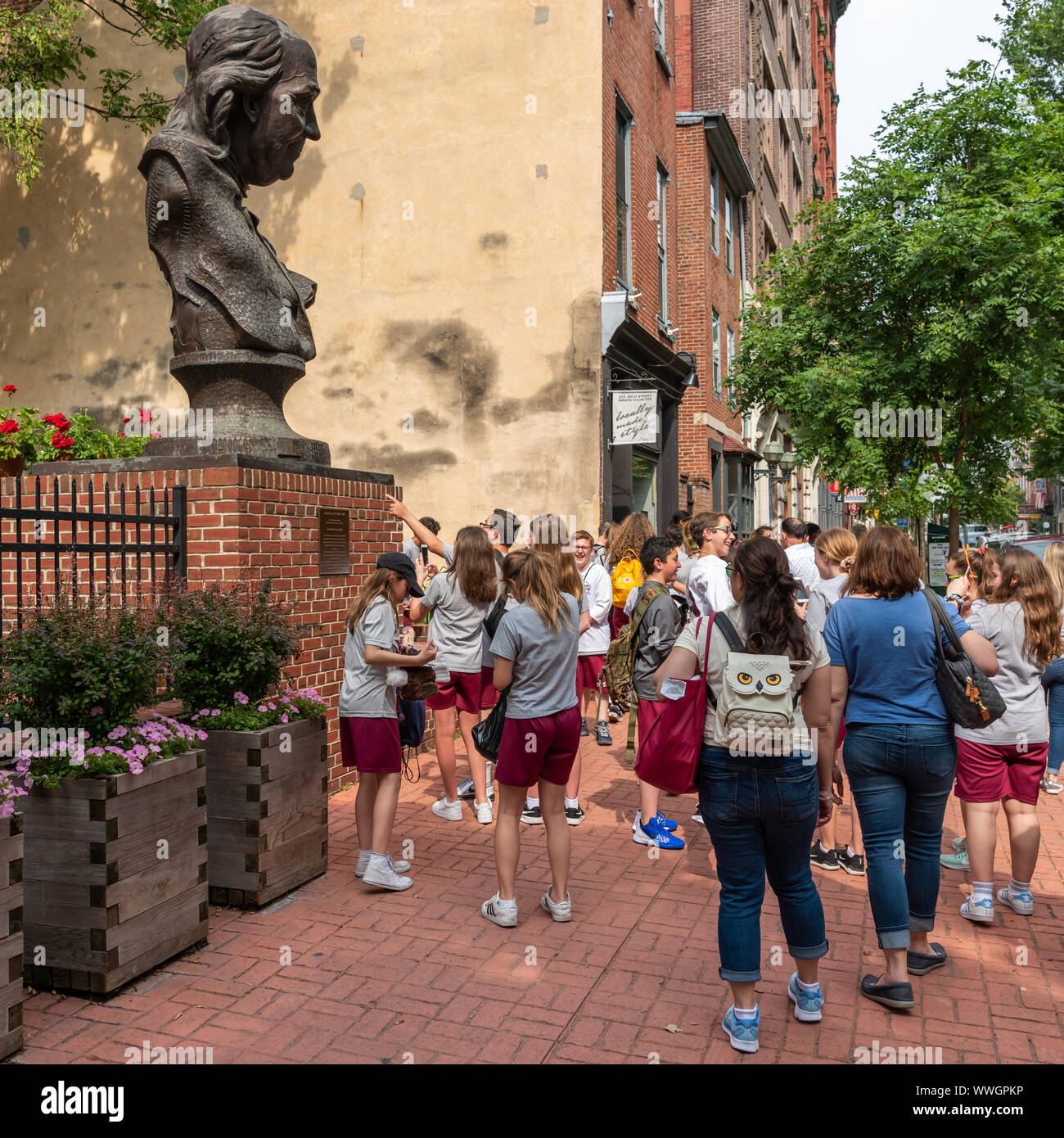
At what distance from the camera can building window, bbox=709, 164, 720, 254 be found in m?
22.5

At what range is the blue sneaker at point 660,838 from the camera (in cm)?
638

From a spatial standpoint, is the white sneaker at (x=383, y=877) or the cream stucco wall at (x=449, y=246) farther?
the cream stucco wall at (x=449, y=246)

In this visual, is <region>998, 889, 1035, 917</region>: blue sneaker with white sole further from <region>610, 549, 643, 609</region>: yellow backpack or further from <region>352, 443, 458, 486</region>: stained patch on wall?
<region>352, 443, 458, 486</region>: stained patch on wall

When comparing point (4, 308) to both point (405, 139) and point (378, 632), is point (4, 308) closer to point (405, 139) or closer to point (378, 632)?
point (405, 139)

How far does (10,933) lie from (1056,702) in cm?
731

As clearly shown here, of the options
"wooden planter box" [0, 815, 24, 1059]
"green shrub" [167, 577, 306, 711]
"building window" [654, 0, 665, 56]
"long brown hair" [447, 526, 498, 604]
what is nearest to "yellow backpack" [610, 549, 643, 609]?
"long brown hair" [447, 526, 498, 604]

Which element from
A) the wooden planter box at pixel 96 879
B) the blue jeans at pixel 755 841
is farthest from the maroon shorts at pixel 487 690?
the blue jeans at pixel 755 841

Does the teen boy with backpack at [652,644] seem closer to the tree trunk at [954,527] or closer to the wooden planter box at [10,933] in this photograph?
the wooden planter box at [10,933]

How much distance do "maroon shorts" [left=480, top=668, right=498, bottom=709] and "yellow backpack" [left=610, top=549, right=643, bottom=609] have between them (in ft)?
9.27

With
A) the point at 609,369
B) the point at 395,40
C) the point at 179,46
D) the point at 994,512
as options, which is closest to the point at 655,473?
the point at 609,369

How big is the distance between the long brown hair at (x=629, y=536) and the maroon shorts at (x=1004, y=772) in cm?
403

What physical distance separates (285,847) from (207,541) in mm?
2076

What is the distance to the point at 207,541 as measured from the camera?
20.7 ft

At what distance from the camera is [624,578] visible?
9.52 metres
